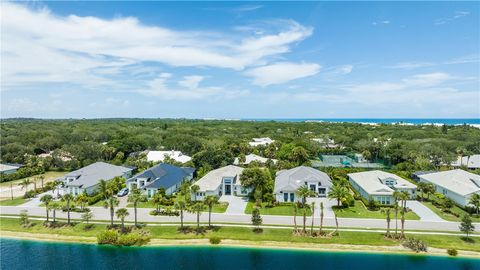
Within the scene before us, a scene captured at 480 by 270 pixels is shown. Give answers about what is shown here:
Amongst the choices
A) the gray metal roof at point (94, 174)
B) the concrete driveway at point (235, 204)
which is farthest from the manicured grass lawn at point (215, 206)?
the gray metal roof at point (94, 174)

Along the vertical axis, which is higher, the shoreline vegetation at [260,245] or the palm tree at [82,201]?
the palm tree at [82,201]

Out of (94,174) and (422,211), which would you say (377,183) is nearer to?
(422,211)

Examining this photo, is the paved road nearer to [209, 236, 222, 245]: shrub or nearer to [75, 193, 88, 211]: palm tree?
[75, 193, 88, 211]: palm tree

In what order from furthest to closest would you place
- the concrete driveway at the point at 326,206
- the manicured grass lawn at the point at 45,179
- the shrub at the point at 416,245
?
the manicured grass lawn at the point at 45,179, the concrete driveway at the point at 326,206, the shrub at the point at 416,245

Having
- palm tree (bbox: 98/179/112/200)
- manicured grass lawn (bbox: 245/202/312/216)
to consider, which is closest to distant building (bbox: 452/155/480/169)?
manicured grass lawn (bbox: 245/202/312/216)

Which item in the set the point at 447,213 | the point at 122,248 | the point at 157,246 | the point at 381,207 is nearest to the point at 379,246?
the point at 381,207

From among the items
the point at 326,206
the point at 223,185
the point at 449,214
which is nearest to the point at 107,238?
the point at 223,185

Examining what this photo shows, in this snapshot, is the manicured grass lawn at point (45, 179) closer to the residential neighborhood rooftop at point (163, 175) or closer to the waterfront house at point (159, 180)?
the waterfront house at point (159, 180)
